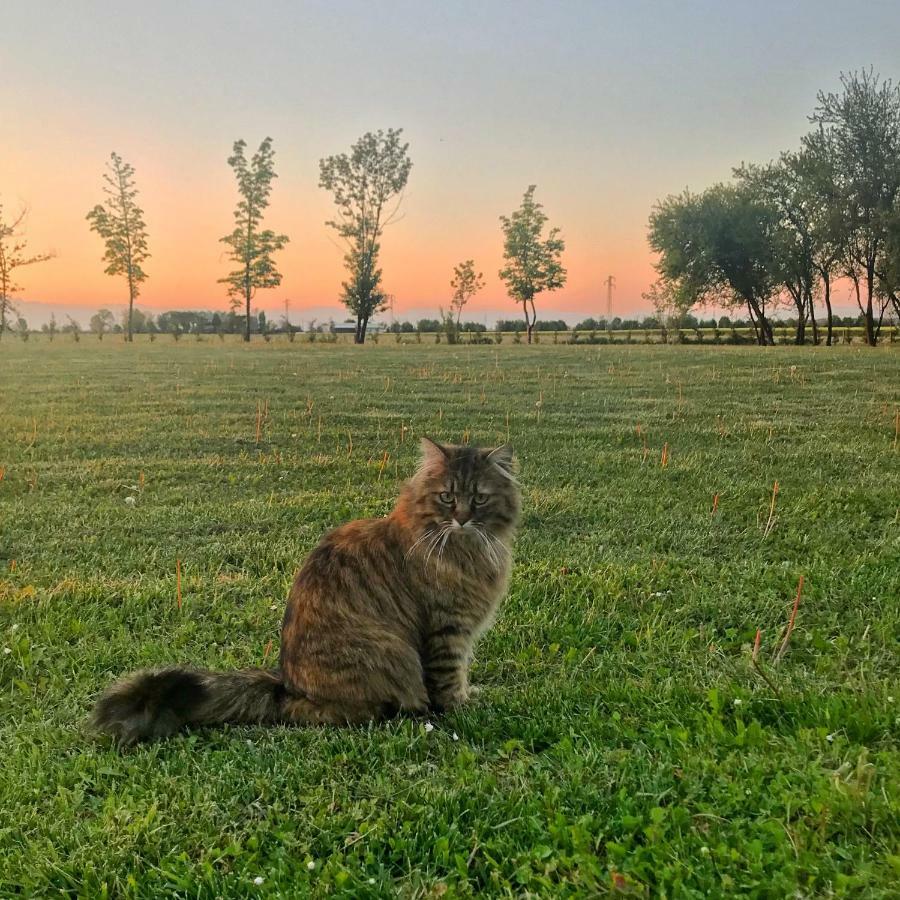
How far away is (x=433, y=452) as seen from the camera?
310cm

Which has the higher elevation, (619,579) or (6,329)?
(6,329)

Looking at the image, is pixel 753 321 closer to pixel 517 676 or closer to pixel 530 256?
pixel 530 256

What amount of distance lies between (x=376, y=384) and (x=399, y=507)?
→ 8873mm

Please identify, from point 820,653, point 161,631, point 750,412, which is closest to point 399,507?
point 161,631

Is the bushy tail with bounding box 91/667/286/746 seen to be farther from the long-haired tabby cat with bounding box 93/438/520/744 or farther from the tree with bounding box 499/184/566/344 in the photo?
the tree with bounding box 499/184/566/344

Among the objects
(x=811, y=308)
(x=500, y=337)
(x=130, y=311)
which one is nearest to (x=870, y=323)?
(x=811, y=308)

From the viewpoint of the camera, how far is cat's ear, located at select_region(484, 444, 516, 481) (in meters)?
3.07

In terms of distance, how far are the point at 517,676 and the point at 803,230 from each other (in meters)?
26.6

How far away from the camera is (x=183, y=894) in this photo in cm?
179

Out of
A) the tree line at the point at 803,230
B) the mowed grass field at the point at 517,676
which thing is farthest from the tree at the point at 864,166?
the mowed grass field at the point at 517,676

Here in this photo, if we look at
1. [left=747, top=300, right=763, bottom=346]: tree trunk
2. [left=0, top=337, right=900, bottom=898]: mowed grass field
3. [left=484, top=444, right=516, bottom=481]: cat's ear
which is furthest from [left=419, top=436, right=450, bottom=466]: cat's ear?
[left=747, top=300, right=763, bottom=346]: tree trunk

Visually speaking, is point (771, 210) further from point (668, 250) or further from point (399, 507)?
point (399, 507)

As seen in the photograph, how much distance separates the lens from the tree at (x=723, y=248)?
26.3 m

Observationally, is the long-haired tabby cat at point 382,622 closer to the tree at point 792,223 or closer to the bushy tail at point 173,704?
the bushy tail at point 173,704
